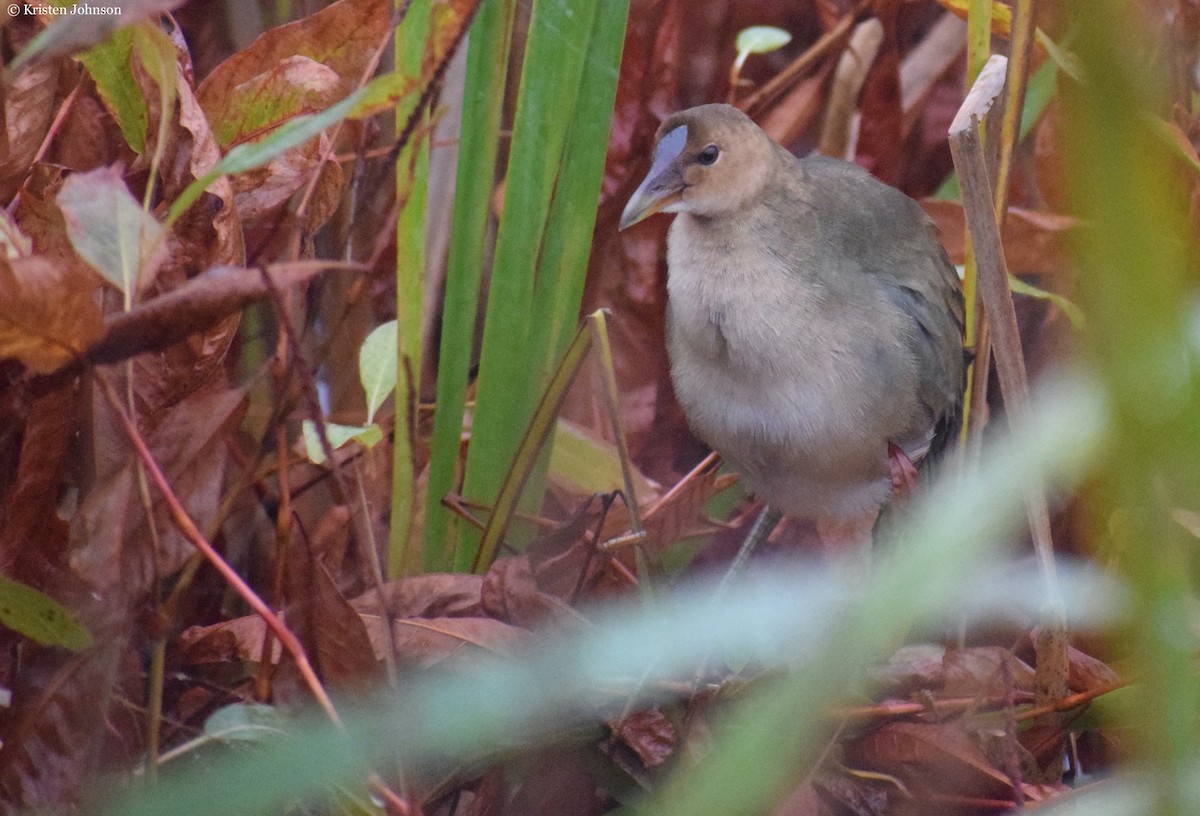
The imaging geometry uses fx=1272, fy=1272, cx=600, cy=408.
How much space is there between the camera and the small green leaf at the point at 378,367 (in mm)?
1102

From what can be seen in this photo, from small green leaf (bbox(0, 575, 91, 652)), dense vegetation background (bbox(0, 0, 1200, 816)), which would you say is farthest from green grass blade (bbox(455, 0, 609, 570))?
small green leaf (bbox(0, 575, 91, 652))

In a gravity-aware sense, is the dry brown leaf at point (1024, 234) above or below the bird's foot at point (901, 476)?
above

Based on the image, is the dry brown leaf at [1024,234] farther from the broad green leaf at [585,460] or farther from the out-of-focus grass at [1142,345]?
the out-of-focus grass at [1142,345]

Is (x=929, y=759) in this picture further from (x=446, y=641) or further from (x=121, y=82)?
(x=121, y=82)

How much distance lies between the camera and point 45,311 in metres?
0.75

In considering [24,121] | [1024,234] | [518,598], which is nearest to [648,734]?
[518,598]

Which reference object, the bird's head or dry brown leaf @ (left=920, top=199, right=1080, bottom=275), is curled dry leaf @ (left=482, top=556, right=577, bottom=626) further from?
dry brown leaf @ (left=920, top=199, right=1080, bottom=275)

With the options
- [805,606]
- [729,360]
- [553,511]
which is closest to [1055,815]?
[805,606]

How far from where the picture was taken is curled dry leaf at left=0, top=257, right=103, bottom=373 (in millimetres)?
740

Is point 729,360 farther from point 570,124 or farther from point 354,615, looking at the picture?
point 354,615

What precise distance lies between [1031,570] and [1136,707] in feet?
3.52

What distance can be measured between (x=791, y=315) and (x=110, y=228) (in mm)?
777

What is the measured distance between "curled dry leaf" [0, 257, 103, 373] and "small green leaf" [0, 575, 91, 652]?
17 centimetres

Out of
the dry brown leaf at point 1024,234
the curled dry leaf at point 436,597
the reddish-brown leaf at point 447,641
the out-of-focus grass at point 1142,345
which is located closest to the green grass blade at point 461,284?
the curled dry leaf at point 436,597
